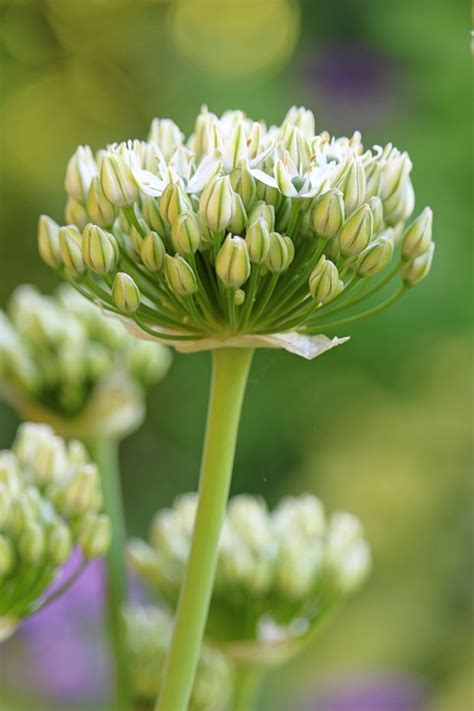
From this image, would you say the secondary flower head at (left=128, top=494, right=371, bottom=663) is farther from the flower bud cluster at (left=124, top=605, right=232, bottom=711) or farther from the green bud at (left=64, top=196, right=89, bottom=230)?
the green bud at (left=64, top=196, right=89, bottom=230)

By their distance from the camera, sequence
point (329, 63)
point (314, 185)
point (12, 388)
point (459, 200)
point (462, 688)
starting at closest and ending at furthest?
point (314, 185) → point (12, 388) → point (462, 688) → point (459, 200) → point (329, 63)

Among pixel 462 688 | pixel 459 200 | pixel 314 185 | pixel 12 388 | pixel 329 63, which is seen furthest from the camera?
pixel 329 63

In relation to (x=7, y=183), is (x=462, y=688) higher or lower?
lower

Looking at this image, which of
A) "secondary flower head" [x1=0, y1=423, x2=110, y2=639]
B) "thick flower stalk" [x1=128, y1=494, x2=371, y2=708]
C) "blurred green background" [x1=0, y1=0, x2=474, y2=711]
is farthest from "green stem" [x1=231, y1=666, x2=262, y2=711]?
"blurred green background" [x1=0, y1=0, x2=474, y2=711]

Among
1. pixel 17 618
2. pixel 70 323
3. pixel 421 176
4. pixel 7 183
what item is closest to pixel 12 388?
pixel 70 323

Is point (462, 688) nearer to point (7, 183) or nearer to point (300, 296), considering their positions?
point (7, 183)

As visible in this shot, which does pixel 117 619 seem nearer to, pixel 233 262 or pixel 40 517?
pixel 40 517
